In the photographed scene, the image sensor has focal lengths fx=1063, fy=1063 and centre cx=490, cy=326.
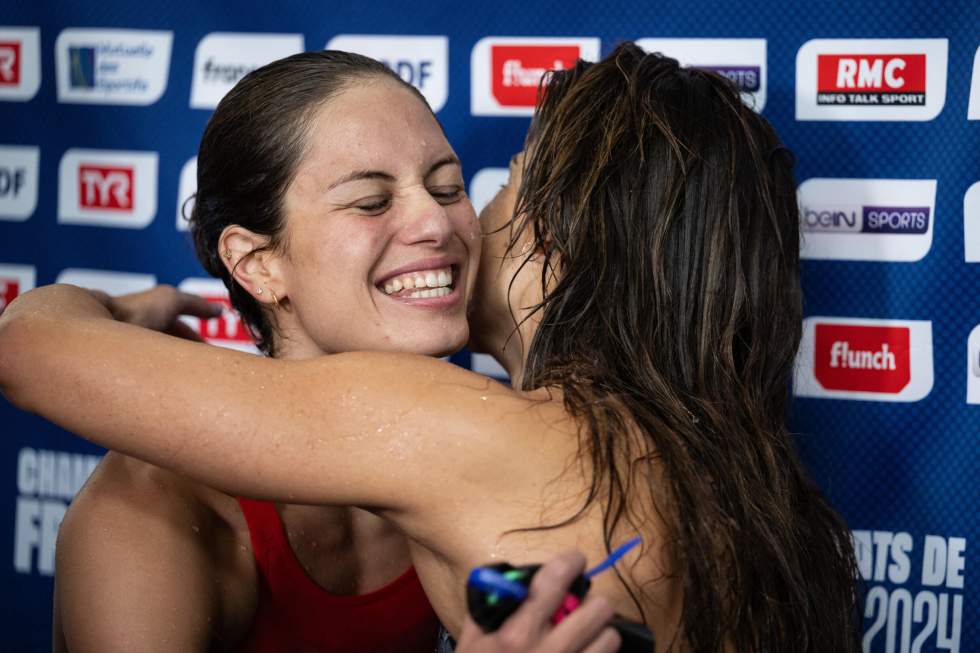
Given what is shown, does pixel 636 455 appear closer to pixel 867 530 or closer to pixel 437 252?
pixel 437 252

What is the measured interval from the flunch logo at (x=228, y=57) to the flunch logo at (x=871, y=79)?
34.2 inches

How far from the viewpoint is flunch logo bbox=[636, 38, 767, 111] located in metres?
1.65

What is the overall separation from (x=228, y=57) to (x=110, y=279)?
46 cm

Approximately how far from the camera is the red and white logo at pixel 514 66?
1.72m

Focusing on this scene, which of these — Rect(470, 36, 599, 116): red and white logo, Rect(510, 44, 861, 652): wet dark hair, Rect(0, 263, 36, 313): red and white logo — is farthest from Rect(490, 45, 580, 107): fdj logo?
Rect(0, 263, 36, 313): red and white logo

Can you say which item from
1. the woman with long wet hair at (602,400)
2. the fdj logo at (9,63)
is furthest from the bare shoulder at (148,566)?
the fdj logo at (9,63)

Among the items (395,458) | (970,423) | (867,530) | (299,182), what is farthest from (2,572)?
(970,423)

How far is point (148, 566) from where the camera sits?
3.78ft

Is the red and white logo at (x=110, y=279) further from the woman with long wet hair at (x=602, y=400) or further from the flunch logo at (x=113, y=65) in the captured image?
the woman with long wet hair at (x=602, y=400)

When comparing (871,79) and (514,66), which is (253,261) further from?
(871,79)

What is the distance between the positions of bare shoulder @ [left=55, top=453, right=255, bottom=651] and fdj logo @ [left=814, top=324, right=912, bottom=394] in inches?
37.2

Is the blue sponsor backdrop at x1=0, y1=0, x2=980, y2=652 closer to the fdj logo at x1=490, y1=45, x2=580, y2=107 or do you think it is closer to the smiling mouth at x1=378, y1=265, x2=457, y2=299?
the fdj logo at x1=490, y1=45, x2=580, y2=107

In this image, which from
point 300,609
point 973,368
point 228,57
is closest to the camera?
point 300,609

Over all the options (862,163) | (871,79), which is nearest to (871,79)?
(871,79)
